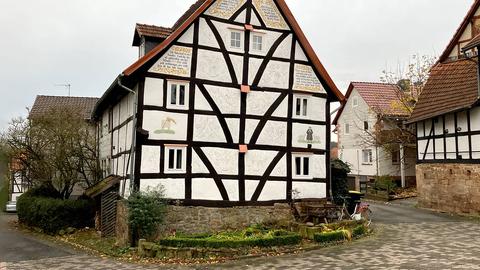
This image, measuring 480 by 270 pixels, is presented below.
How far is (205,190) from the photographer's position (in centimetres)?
1798

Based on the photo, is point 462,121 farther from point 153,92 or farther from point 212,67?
point 153,92

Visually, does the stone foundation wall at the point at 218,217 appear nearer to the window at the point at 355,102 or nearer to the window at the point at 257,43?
the window at the point at 257,43

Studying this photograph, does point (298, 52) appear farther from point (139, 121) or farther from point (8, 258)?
point (8, 258)

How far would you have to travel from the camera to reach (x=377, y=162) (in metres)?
36.7

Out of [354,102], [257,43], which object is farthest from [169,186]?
[354,102]

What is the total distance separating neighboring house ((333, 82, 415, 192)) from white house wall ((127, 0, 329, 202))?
1596 cm

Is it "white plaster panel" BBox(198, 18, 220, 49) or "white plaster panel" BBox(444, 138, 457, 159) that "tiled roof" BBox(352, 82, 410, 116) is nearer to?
"white plaster panel" BBox(444, 138, 457, 159)

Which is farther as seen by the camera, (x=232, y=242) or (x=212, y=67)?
(x=212, y=67)

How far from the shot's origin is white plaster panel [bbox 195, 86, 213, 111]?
18.1 metres

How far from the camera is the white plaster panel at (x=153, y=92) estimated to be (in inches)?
677

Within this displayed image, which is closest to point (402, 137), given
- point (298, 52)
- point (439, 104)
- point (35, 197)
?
point (439, 104)

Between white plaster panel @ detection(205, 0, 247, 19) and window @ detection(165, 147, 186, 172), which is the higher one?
white plaster panel @ detection(205, 0, 247, 19)

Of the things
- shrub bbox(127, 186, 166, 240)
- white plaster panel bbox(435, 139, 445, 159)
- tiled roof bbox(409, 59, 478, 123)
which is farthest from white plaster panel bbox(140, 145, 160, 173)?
white plaster panel bbox(435, 139, 445, 159)

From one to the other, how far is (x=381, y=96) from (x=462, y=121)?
693 inches
